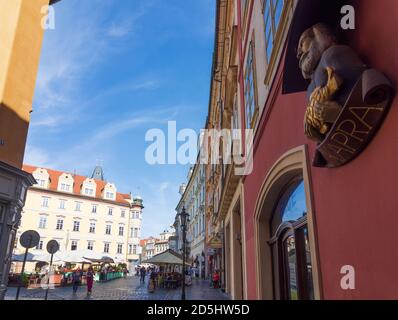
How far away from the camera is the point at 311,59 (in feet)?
9.71

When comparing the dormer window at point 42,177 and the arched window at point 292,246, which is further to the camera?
the dormer window at point 42,177

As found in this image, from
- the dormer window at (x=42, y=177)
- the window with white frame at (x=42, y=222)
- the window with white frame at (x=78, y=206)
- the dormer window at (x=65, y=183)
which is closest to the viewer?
the window with white frame at (x=42, y=222)

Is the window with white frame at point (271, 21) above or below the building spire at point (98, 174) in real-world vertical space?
below

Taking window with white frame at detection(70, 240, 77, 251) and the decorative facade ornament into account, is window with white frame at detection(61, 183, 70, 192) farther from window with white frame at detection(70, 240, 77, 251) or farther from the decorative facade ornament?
the decorative facade ornament

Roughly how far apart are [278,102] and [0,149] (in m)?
12.4

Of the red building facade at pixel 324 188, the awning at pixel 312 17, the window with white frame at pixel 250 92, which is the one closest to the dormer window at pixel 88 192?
the window with white frame at pixel 250 92

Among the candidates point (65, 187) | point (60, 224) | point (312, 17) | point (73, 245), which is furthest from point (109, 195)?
point (312, 17)

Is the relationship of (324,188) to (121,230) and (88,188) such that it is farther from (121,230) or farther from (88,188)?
(121,230)

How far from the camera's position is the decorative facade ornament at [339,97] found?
2.28m

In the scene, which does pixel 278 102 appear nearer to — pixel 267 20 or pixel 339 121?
pixel 267 20

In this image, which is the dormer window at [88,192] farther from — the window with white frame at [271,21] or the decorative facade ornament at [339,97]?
the decorative facade ornament at [339,97]

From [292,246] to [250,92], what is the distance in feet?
16.3

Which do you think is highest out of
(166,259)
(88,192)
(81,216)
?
(88,192)
